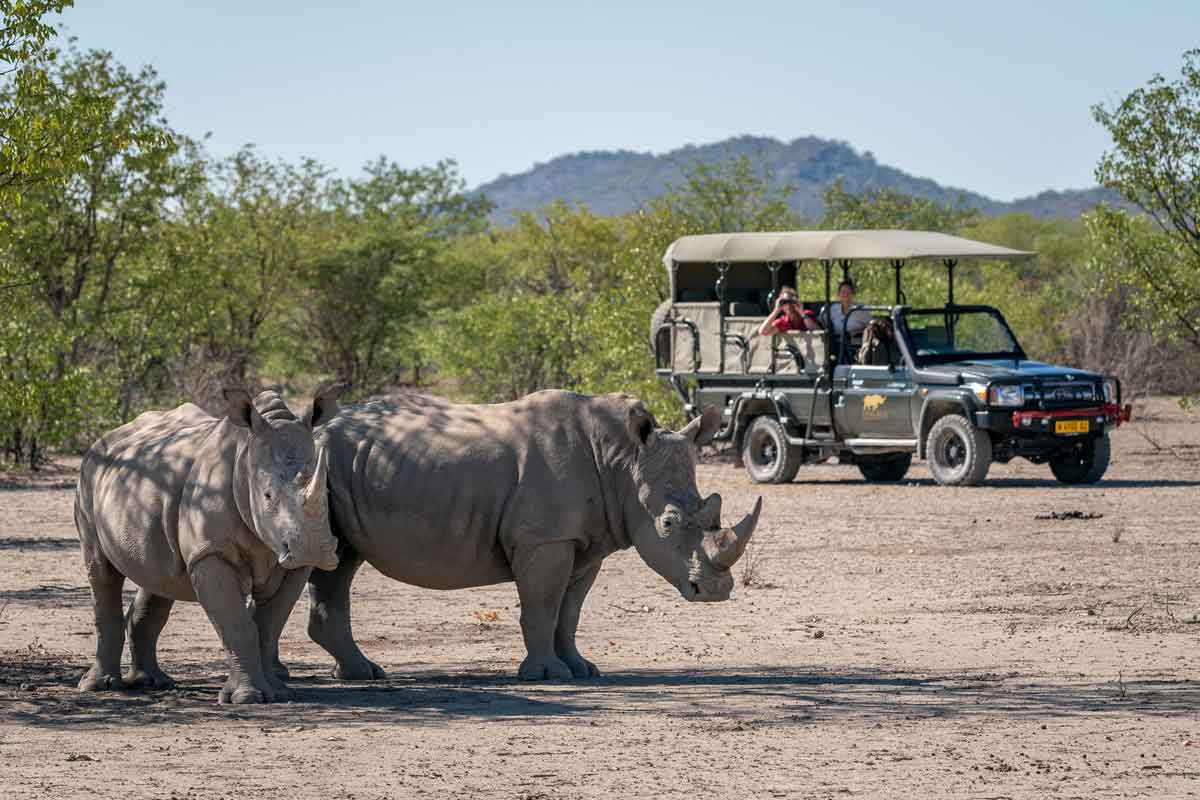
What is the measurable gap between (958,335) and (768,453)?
2.80m

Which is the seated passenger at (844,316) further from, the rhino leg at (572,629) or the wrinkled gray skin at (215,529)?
the wrinkled gray skin at (215,529)

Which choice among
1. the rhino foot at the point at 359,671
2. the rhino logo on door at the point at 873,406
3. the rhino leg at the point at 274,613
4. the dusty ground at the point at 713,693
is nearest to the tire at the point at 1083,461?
the rhino logo on door at the point at 873,406

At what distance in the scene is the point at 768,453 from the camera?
24672mm

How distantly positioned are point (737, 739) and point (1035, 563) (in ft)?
25.9

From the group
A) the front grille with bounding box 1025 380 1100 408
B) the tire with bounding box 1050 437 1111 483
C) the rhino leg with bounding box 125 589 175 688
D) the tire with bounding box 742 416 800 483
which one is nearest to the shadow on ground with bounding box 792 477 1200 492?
the tire with bounding box 1050 437 1111 483

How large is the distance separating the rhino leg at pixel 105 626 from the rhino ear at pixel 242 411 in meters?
1.40

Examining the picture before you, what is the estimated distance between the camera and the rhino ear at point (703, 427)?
10.4 metres

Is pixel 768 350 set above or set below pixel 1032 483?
above

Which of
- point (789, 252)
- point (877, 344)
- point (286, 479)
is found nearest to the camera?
point (286, 479)

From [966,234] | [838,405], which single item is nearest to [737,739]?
[838,405]

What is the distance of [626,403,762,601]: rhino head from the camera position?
987cm

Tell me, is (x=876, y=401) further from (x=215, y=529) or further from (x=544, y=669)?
(x=215, y=529)

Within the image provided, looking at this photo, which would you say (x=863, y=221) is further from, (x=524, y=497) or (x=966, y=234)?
(x=524, y=497)

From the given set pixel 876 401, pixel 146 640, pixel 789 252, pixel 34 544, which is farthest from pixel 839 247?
pixel 146 640
